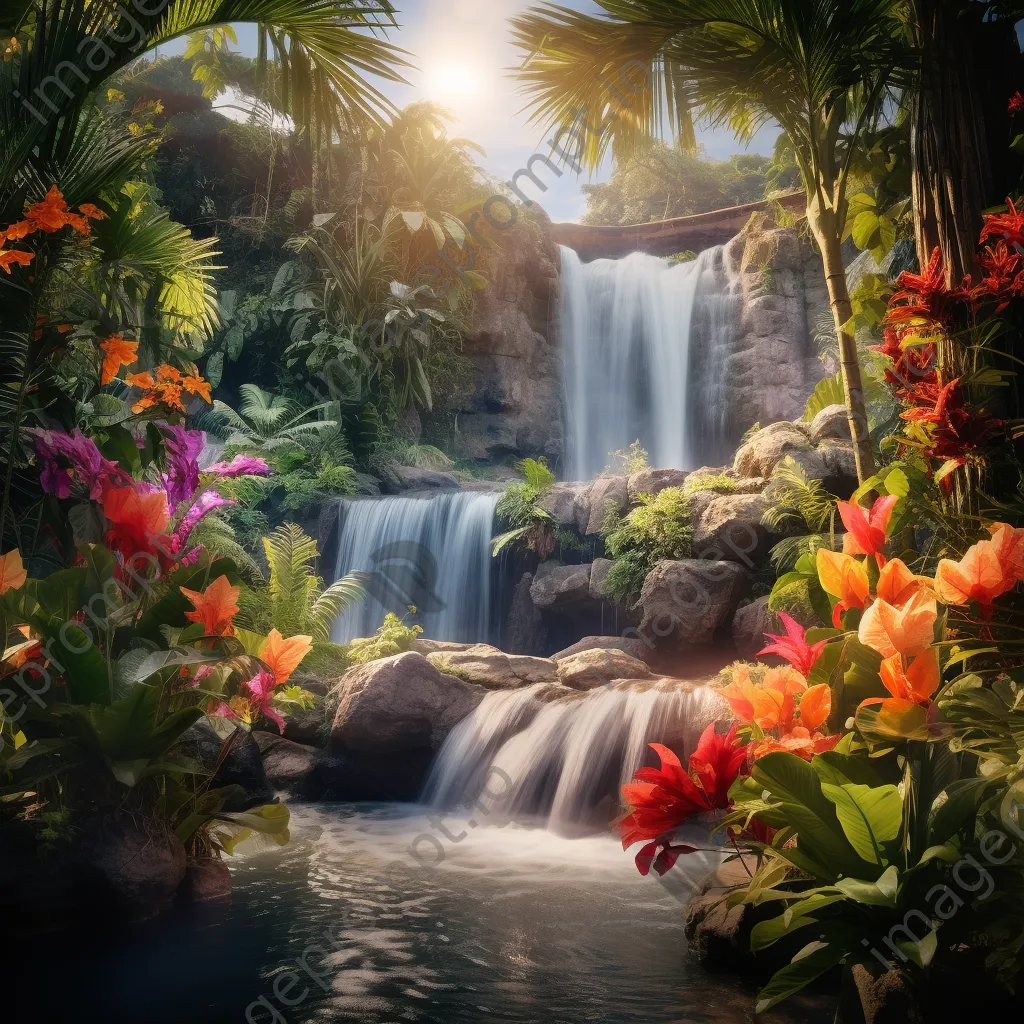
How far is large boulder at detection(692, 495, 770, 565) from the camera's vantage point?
8609 mm

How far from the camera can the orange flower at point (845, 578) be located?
6.82 ft

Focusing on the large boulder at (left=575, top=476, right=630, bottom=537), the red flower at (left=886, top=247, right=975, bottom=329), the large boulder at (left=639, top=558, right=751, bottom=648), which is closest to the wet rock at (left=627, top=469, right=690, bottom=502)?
the large boulder at (left=575, top=476, right=630, bottom=537)

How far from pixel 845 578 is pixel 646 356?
52.2 ft

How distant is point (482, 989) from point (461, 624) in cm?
925

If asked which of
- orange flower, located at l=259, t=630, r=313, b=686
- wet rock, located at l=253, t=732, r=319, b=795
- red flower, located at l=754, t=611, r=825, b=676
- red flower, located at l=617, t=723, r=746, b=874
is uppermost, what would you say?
red flower, located at l=754, t=611, r=825, b=676

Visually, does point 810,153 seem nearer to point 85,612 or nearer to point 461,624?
point 85,612

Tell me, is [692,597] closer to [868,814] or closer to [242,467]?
[242,467]

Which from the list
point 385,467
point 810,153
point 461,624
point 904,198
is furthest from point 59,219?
point 385,467

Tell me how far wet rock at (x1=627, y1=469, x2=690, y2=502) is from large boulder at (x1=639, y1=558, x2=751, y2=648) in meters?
1.87

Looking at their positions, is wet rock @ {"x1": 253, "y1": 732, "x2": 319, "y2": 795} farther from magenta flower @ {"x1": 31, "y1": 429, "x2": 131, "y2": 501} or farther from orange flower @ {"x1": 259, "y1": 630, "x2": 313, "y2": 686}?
orange flower @ {"x1": 259, "y1": 630, "x2": 313, "y2": 686}

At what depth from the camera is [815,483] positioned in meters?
8.20

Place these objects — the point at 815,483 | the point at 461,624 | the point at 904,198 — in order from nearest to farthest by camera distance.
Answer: the point at 904,198, the point at 815,483, the point at 461,624

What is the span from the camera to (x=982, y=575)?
1794 mm

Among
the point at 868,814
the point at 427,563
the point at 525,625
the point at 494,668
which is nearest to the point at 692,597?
the point at 494,668
